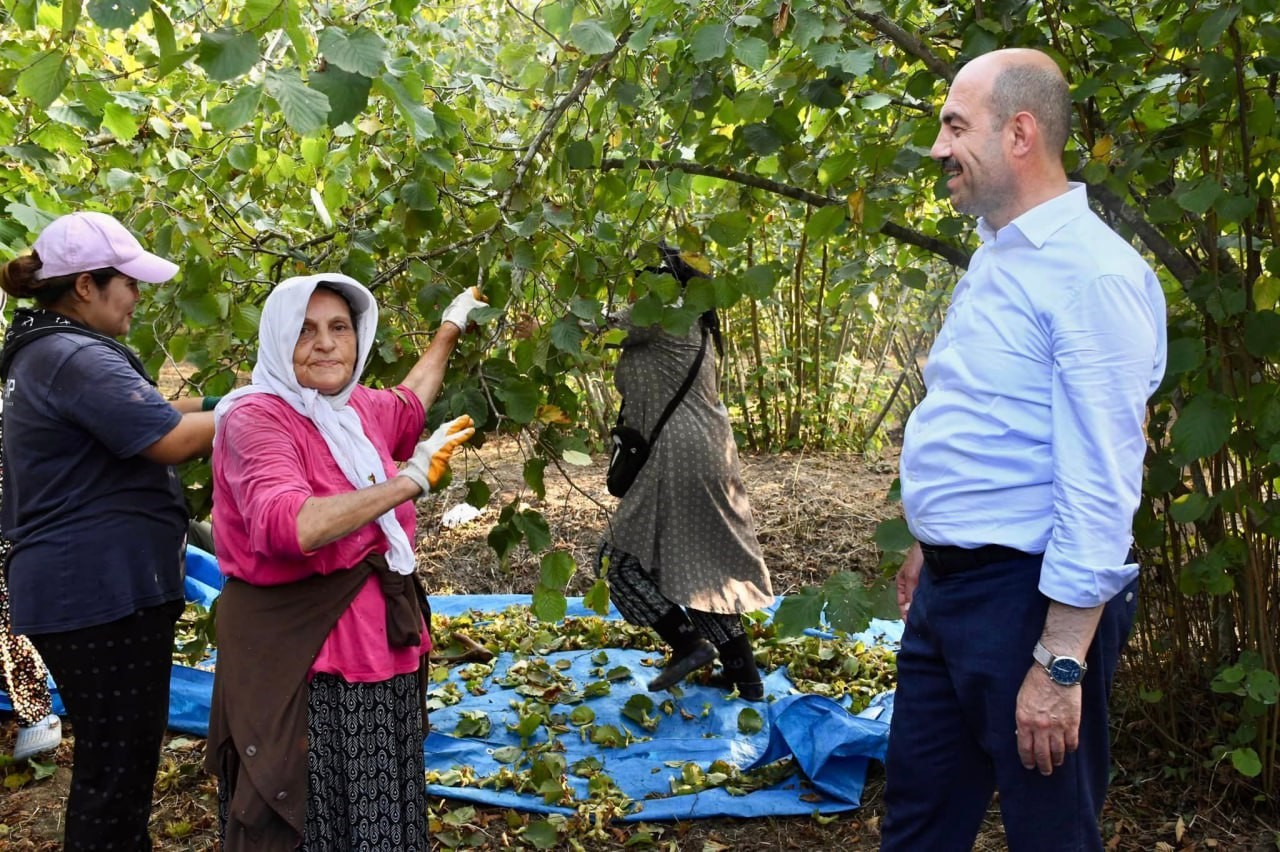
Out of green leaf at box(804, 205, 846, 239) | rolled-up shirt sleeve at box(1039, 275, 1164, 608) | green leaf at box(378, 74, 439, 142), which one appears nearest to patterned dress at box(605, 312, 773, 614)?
green leaf at box(804, 205, 846, 239)

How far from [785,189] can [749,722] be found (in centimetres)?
178

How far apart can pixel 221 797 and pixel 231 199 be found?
160 cm

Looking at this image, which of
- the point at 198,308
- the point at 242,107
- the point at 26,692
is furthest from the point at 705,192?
the point at 26,692

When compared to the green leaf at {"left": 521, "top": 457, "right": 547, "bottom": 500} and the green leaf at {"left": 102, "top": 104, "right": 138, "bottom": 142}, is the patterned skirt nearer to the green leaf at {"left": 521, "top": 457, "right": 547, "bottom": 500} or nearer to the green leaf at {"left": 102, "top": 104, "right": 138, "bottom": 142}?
the green leaf at {"left": 521, "top": 457, "right": 547, "bottom": 500}

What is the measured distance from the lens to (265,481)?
2.05 m

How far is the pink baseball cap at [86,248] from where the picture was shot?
250 cm

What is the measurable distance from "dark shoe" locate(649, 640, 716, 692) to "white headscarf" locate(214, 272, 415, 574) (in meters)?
1.91

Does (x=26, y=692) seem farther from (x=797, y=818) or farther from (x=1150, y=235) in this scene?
(x=1150, y=235)

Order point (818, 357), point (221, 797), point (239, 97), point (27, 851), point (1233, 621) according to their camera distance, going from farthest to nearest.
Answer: point (818, 357)
point (27, 851)
point (1233, 621)
point (221, 797)
point (239, 97)

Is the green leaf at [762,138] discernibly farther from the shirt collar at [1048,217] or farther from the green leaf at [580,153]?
the shirt collar at [1048,217]

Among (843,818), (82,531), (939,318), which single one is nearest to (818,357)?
(939,318)

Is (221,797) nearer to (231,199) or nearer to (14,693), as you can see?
(231,199)

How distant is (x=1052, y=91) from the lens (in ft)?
5.98

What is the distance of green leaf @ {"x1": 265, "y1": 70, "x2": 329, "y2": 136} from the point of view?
5.33ft
